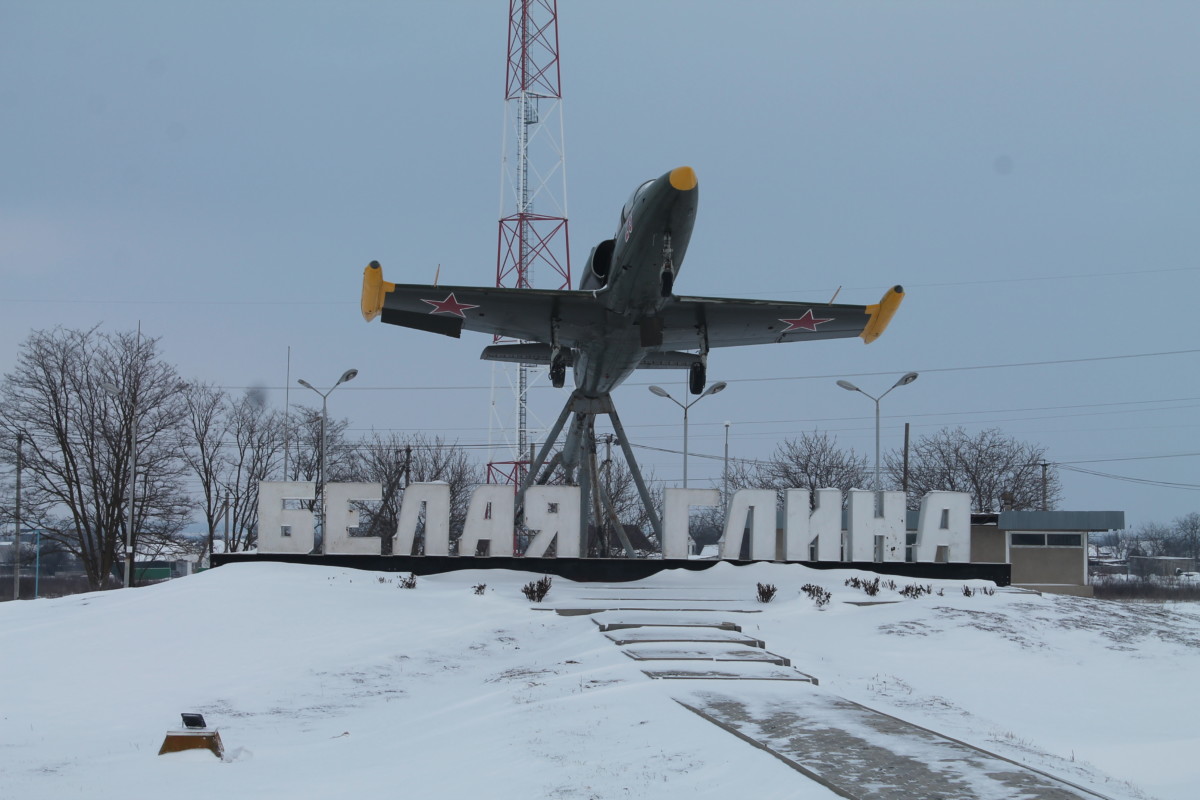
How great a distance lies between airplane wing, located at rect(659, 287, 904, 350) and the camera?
23.0 m

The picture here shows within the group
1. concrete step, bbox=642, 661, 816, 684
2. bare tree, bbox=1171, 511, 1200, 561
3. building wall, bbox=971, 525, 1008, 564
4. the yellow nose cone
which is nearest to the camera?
concrete step, bbox=642, 661, 816, 684

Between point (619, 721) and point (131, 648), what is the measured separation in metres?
8.73

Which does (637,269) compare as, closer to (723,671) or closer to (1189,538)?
(723,671)

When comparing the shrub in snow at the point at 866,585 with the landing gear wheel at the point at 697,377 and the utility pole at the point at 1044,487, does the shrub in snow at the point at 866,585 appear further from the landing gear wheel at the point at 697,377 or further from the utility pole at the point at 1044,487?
the utility pole at the point at 1044,487

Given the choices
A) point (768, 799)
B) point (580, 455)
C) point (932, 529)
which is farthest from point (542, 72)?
point (768, 799)

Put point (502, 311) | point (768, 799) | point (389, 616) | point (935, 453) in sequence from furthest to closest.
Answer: point (935, 453) → point (502, 311) → point (389, 616) → point (768, 799)

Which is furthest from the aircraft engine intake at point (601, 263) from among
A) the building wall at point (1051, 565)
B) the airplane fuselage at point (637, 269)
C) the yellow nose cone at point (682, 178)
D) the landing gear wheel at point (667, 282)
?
the building wall at point (1051, 565)

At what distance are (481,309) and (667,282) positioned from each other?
497cm

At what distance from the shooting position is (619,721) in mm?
9219

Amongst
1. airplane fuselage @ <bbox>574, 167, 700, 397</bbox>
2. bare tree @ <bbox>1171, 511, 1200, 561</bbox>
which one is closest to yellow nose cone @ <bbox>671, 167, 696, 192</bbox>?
airplane fuselage @ <bbox>574, 167, 700, 397</bbox>

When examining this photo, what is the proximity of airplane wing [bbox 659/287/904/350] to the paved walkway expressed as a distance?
8552mm

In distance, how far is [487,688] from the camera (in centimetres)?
1240

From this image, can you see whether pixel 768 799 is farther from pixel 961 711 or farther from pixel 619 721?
pixel 961 711

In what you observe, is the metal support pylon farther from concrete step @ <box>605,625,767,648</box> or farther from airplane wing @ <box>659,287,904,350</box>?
concrete step @ <box>605,625,767,648</box>
